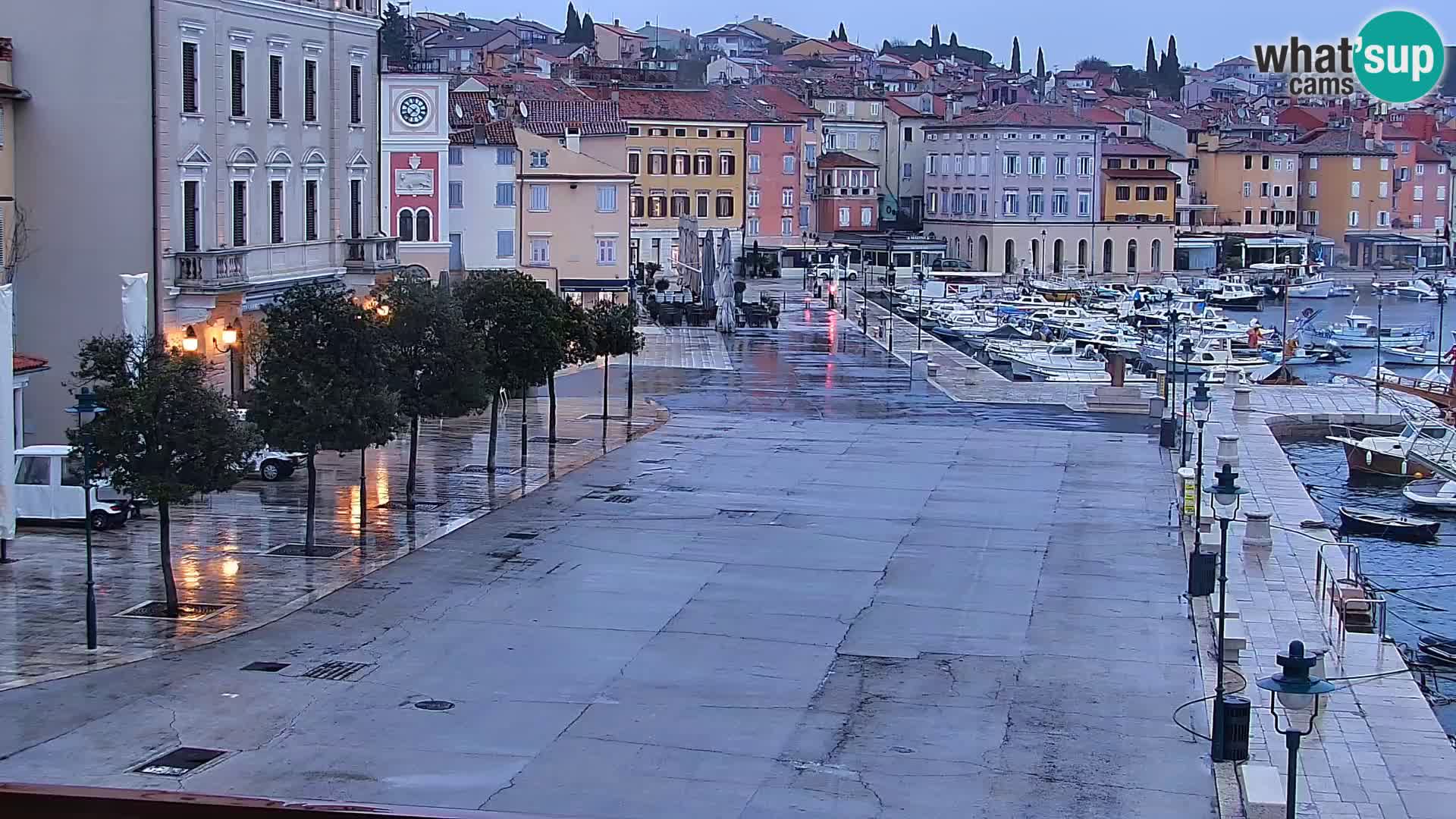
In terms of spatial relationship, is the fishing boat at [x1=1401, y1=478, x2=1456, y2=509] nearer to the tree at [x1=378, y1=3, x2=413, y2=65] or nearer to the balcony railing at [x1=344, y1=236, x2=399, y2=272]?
the balcony railing at [x1=344, y1=236, x2=399, y2=272]

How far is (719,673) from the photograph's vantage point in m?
19.2

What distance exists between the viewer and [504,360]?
109 ft

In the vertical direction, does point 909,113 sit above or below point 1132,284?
above

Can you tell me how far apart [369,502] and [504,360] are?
4.32 meters

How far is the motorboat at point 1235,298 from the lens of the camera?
102 m

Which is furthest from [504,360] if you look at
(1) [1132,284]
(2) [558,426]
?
(1) [1132,284]

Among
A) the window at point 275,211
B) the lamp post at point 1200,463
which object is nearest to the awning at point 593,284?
the window at point 275,211

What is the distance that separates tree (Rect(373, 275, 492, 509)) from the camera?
2892 cm

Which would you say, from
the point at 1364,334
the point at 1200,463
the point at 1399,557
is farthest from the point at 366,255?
the point at 1364,334

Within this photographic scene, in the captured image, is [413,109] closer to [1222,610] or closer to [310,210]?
[310,210]

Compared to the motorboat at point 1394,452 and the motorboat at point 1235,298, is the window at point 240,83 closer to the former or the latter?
the motorboat at point 1394,452

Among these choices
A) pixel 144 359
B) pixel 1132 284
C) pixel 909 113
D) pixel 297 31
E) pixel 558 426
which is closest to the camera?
pixel 144 359

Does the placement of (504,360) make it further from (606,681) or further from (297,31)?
(606,681)

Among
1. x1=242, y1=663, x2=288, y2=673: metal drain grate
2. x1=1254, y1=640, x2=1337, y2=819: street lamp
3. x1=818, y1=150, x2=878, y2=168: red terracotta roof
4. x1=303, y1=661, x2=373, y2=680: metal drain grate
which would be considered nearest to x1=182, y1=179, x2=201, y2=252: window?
x1=242, y1=663, x2=288, y2=673: metal drain grate
